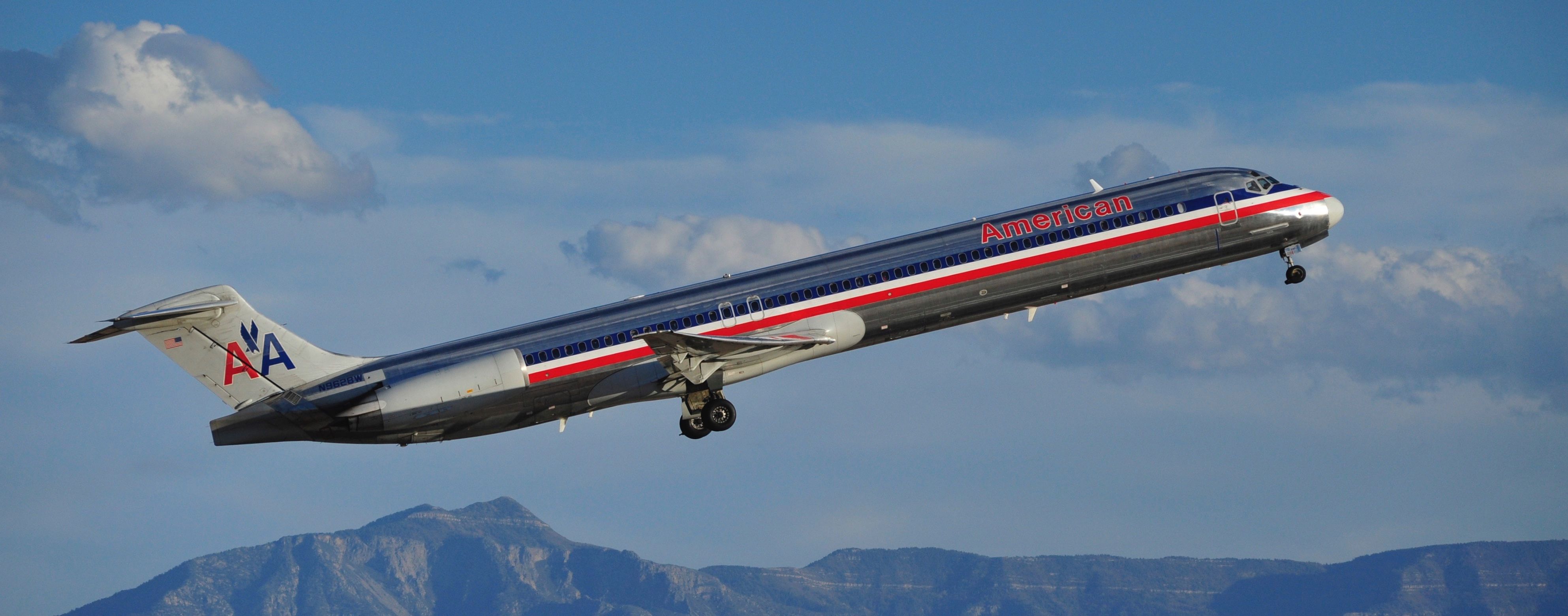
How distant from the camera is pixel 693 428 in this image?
53.8m

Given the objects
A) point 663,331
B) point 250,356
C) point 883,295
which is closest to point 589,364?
point 663,331

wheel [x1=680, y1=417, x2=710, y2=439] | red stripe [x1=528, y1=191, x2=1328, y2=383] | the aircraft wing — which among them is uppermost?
red stripe [x1=528, y1=191, x2=1328, y2=383]

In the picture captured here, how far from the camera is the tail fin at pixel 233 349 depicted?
169ft

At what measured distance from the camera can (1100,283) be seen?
53.8 metres

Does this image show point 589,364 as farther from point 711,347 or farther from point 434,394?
point 434,394

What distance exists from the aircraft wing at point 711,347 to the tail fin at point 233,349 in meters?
9.60

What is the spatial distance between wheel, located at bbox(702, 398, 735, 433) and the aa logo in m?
12.9

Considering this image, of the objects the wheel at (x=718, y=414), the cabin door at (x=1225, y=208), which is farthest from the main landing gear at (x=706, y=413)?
the cabin door at (x=1225, y=208)

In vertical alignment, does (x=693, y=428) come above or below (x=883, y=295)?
below

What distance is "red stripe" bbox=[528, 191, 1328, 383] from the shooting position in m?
51.2

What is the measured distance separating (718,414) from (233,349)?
1497 cm

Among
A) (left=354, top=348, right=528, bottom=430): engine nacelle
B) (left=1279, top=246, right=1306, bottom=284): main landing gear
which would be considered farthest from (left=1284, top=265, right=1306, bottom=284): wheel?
(left=354, top=348, right=528, bottom=430): engine nacelle

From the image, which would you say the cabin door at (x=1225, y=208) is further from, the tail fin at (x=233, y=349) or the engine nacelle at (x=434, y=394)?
the tail fin at (x=233, y=349)

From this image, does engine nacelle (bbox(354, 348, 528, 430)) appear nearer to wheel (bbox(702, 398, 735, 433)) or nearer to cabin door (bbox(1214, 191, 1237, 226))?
wheel (bbox(702, 398, 735, 433))
